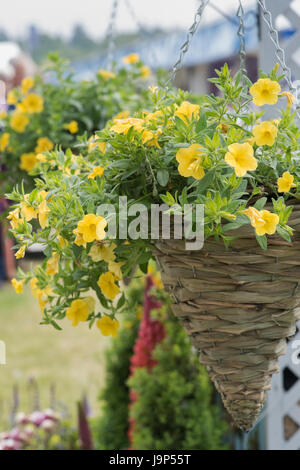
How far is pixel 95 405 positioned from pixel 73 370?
520 mm

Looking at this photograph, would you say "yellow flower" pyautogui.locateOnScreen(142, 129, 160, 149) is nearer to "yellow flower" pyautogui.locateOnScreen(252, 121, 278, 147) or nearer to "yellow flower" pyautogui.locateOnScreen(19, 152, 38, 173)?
"yellow flower" pyautogui.locateOnScreen(252, 121, 278, 147)

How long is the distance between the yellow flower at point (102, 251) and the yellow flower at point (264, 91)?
257mm

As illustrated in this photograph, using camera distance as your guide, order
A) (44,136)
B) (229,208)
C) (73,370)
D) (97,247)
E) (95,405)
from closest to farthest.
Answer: (229,208) < (97,247) < (44,136) < (95,405) < (73,370)

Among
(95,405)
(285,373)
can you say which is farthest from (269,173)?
(95,405)

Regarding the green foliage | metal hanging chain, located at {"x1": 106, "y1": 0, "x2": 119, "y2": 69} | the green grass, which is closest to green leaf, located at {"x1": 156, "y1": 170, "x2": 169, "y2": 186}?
metal hanging chain, located at {"x1": 106, "y1": 0, "x2": 119, "y2": 69}

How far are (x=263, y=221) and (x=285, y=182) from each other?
0.07 meters

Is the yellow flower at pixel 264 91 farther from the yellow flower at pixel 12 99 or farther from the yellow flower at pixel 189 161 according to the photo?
the yellow flower at pixel 12 99

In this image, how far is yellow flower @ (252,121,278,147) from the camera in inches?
24.4

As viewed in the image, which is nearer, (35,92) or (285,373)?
(35,92)

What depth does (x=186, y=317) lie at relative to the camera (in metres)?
0.72

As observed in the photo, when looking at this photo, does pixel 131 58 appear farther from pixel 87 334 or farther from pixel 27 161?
pixel 87 334

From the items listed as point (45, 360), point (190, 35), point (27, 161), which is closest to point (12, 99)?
point (27, 161)

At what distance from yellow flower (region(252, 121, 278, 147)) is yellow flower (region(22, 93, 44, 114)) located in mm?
783

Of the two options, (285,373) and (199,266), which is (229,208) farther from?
(285,373)
